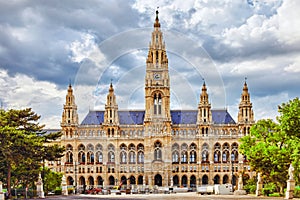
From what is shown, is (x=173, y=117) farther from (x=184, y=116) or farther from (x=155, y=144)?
(x=155, y=144)

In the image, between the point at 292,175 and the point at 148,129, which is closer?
the point at 292,175

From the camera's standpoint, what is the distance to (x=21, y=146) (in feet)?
222

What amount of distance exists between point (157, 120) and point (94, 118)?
2314 centimetres

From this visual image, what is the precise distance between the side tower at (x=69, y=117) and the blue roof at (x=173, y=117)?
20.8ft

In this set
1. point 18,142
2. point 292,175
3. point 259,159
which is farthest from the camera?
point 259,159

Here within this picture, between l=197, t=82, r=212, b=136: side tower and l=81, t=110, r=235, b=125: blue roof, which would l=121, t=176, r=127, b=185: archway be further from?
l=197, t=82, r=212, b=136: side tower

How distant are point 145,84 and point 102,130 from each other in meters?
19.5

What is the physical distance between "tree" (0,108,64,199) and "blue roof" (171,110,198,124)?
8248cm

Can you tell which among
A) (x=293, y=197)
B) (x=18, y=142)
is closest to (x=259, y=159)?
(x=293, y=197)

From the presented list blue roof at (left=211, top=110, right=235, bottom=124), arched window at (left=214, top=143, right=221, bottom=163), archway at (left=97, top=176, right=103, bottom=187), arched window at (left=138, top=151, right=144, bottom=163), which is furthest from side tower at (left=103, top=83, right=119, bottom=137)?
blue roof at (left=211, top=110, right=235, bottom=124)

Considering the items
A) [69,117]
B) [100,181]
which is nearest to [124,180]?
[100,181]

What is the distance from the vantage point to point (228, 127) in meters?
155

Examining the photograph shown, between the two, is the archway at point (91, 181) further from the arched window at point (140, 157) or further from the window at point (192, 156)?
the window at point (192, 156)

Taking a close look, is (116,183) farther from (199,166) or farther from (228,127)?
(228,127)
